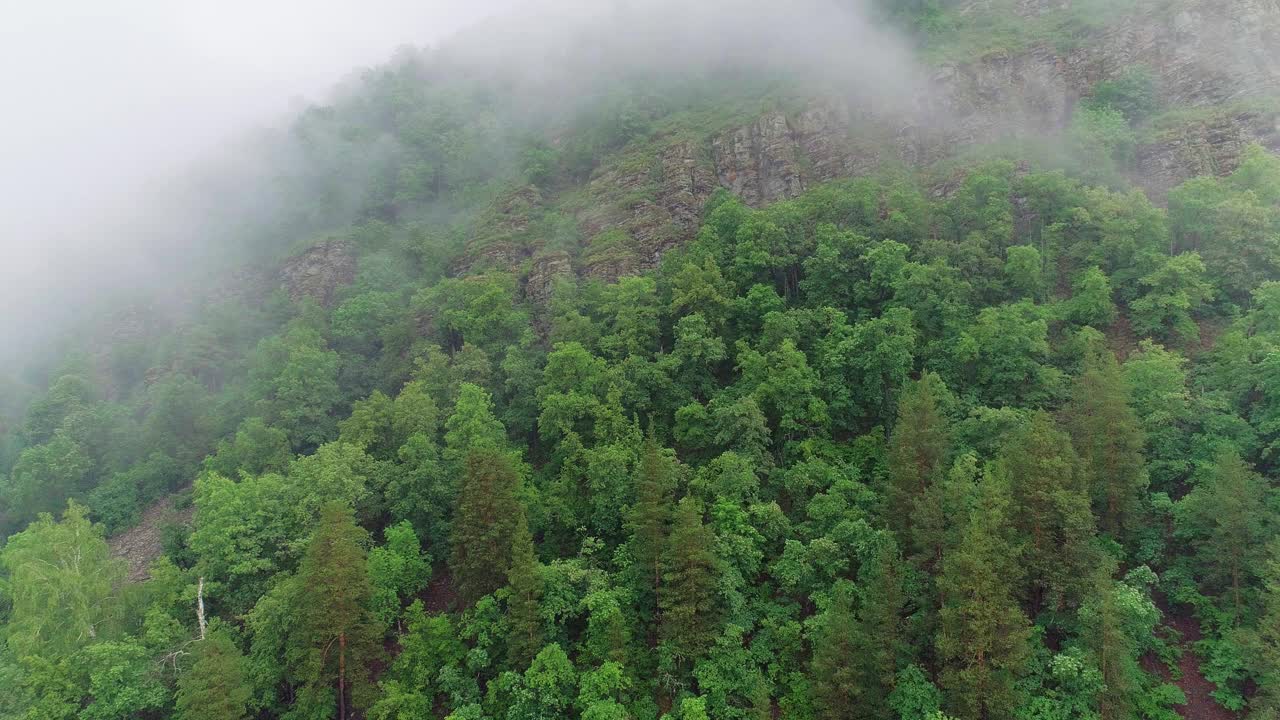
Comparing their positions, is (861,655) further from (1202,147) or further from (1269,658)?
(1202,147)

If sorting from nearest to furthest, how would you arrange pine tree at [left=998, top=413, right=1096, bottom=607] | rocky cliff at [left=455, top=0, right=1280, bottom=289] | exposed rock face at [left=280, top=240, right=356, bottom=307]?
pine tree at [left=998, top=413, right=1096, bottom=607] → rocky cliff at [left=455, top=0, right=1280, bottom=289] → exposed rock face at [left=280, top=240, right=356, bottom=307]

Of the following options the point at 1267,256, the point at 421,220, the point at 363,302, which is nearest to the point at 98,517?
the point at 363,302

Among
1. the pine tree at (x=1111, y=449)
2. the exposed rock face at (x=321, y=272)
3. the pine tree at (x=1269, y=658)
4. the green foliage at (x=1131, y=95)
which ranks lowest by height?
the pine tree at (x=1269, y=658)

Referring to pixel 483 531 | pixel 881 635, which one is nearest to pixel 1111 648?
pixel 881 635

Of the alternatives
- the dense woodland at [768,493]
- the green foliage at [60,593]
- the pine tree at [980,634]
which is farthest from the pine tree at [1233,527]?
the green foliage at [60,593]

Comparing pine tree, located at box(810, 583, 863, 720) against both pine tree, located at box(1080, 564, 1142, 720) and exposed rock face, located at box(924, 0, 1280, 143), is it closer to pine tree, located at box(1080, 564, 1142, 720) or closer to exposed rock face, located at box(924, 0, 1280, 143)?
pine tree, located at box(1080, 564, 1142, 720)

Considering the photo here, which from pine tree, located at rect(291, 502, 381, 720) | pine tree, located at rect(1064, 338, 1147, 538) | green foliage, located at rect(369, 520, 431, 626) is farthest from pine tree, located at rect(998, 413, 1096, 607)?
green foliage, located at rect(369, 520, 431, 626)

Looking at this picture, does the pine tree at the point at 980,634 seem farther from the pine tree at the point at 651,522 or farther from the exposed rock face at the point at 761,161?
the exposed rock face at the point at 761,161
